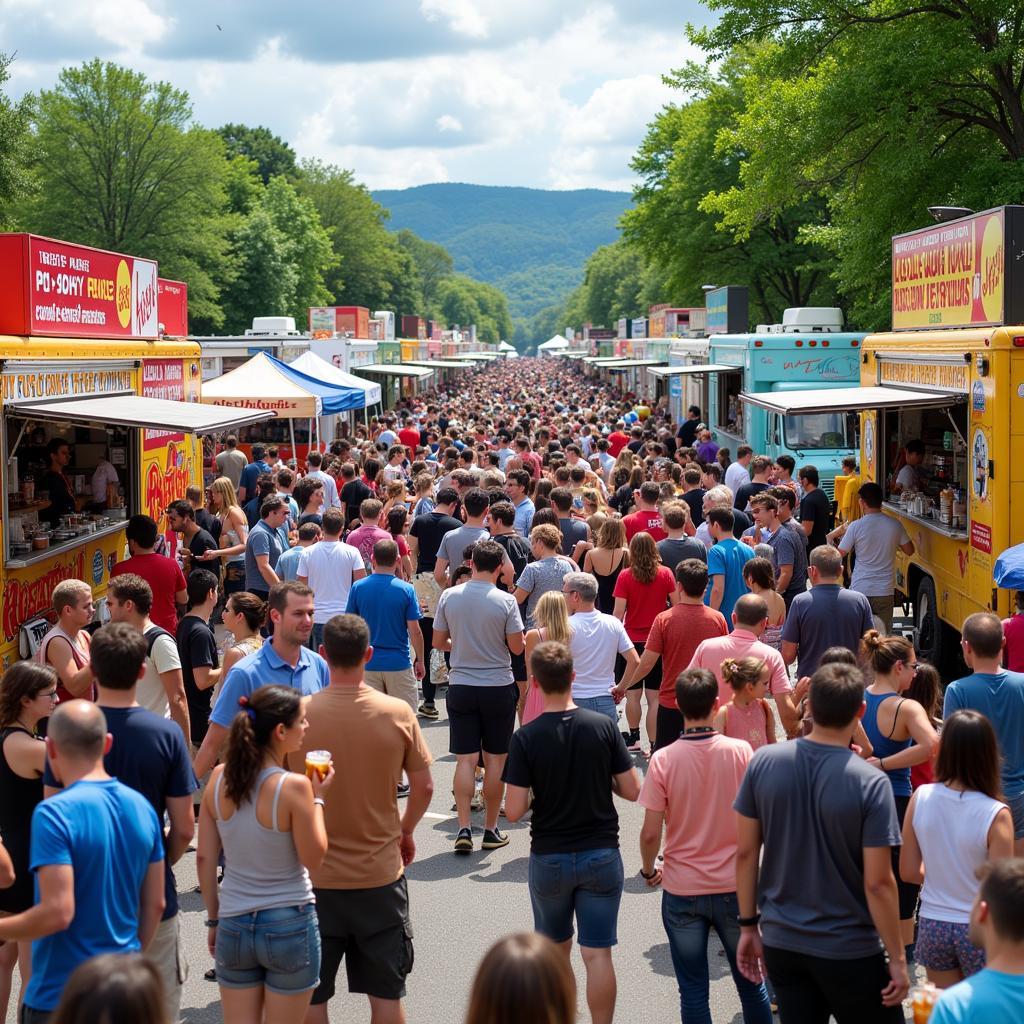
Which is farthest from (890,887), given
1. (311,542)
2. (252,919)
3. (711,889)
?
(311,542)

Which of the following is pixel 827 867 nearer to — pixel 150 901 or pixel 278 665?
pixel 150 901

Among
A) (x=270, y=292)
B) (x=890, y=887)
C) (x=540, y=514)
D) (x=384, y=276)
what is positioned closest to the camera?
(x=890, y=887)

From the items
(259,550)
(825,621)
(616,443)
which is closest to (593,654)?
(825,621)

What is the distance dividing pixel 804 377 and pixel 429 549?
11.4m

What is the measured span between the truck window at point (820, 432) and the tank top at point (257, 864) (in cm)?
1623

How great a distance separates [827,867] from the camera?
4645 millimetres

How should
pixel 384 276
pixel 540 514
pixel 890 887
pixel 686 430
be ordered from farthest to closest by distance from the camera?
pixel 384 276 → pixel 686 430 → pixel 540 514 → pixel 890 887

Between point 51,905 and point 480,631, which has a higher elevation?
point 480,631

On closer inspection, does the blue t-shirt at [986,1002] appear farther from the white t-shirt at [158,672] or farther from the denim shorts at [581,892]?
the white t-shirt at [158,672]

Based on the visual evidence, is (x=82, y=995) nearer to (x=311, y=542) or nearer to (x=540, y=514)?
(x=540, y=514)

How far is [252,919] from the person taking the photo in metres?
4.78

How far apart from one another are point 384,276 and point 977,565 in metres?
112

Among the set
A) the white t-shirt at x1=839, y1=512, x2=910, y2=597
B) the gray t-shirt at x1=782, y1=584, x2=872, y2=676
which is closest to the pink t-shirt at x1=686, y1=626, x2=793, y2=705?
the gray t-shirt at x1=782, y1=584, x2=872, y2=676

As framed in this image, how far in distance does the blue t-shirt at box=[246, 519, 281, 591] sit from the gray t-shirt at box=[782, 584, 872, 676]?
523 centimetres
